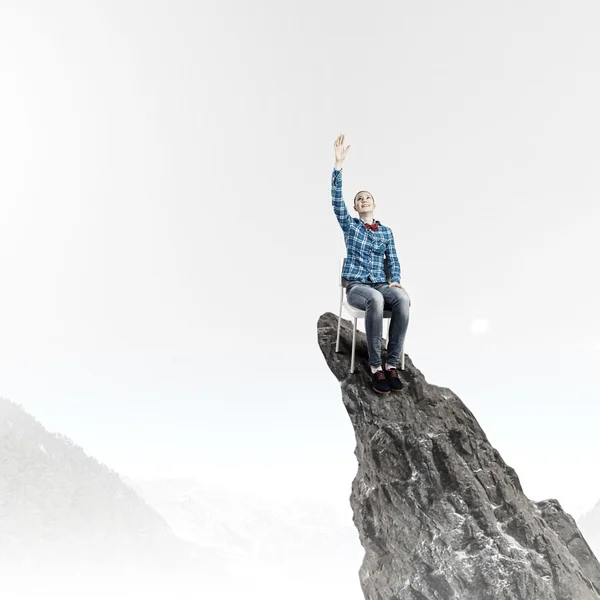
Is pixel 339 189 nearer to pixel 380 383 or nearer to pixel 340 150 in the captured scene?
pixel 340 150

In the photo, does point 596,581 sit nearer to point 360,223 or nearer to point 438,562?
point 438,562

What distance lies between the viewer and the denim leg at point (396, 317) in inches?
383

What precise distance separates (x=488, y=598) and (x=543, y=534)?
170 cm

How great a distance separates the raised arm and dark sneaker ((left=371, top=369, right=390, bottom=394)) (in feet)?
10.2

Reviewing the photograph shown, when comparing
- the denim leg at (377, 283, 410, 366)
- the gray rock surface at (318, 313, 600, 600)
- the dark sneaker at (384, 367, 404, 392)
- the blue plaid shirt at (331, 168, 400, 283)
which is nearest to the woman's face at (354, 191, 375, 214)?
the blue plaid shirt at (331, 168, 400, 283)

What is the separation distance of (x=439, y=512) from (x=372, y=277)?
15.0 feet

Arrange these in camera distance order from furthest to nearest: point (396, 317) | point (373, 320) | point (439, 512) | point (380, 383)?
point (396, 317)
point (380, 383)
point (373, 320)
point (439, 512)

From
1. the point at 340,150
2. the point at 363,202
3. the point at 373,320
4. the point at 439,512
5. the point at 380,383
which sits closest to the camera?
the point at 439,512

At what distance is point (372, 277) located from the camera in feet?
33.8

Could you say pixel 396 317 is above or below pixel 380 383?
above

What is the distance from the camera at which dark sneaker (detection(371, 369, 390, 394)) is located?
9.62m

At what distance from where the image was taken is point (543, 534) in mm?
8977

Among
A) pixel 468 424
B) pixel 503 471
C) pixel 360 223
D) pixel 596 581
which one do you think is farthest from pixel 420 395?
pixel 596 581

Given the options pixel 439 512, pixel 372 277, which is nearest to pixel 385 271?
pixel 372 277
